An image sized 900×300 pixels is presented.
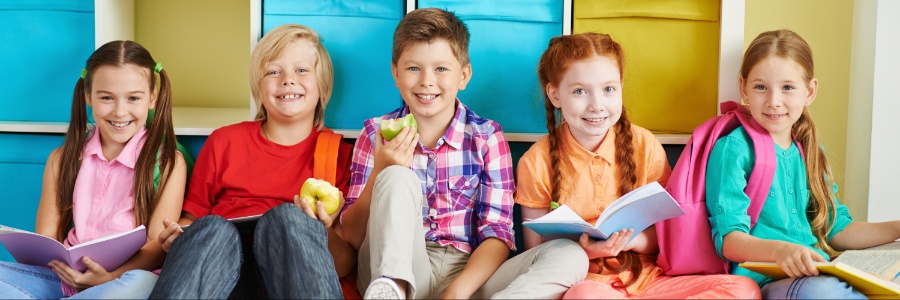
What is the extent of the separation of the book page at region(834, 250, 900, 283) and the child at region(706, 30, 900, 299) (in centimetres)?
6

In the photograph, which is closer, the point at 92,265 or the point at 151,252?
the point at 92,265

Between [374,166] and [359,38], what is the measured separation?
1.65 feet

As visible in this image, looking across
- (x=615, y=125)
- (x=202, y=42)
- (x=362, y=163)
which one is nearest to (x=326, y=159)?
(x=362, y=163)

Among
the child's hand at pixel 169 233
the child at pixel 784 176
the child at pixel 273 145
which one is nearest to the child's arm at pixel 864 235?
the child at pixel 784 176

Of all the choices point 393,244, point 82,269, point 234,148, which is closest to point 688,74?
point 393,244

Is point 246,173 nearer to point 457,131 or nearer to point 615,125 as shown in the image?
point 457,131

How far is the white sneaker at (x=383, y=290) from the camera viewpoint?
1.58 metres

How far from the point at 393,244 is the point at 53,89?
125cm

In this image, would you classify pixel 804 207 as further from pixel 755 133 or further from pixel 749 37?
pixel 749 37

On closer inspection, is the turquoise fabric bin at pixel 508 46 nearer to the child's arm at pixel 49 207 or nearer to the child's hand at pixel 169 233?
the child's hand at pixel 169 233

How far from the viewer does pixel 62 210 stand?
2.06 metres

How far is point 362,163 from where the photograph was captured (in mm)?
2045

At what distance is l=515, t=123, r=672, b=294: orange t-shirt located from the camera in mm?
1976

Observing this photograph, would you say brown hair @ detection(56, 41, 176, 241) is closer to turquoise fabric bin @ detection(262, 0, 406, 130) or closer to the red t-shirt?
the red t-shirt
